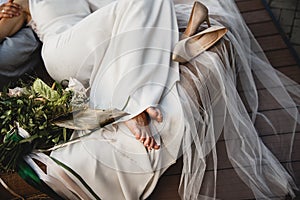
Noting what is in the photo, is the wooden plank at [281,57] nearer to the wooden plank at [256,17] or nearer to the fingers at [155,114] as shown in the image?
the wooden plank at [256,17]

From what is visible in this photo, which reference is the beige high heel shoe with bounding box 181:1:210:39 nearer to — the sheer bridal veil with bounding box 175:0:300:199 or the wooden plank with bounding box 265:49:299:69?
the sheer bridal veil with bounding box 175:0:300:199

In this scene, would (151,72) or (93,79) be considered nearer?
(151,72)

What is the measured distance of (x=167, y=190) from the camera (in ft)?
4.77

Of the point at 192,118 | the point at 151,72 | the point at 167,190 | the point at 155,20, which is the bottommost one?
the point at 167,190

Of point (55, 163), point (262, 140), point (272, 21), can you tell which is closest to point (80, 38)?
point (55, 163)

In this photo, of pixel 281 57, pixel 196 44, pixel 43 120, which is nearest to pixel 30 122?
pixel 43 120

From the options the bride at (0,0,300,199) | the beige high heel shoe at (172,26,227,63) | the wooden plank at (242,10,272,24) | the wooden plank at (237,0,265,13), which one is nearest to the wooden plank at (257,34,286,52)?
the wooden plank at (242,10,272,24)

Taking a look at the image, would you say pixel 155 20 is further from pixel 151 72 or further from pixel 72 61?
pixel 72 61

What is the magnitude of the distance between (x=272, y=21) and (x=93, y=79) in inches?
44.7

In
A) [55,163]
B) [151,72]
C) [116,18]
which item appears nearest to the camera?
[55,163]

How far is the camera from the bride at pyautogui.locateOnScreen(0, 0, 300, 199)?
138 centimetres

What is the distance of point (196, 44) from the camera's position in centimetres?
153

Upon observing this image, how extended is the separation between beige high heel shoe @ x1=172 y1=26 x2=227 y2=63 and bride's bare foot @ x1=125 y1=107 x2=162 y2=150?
228 millimetres

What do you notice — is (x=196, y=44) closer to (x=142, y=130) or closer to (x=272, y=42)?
(x=142, y=130)
